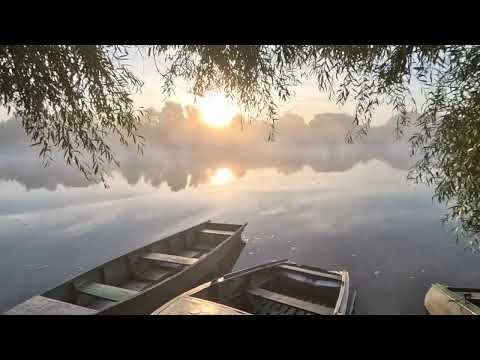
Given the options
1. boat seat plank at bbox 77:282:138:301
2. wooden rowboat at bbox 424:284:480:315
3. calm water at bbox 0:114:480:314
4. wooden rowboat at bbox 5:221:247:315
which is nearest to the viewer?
wooden rowboat at bbox 424:284:480:315

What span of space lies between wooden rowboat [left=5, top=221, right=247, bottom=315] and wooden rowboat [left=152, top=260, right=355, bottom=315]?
1648mm

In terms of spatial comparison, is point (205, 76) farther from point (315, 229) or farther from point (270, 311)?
point (315, 229)

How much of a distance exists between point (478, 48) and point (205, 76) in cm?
339

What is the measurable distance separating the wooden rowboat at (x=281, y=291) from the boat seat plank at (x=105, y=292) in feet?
7.00

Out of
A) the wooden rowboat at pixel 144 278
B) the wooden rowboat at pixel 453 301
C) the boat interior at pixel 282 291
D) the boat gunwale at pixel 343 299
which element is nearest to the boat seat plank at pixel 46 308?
the wooden rowboat at pixel 144 278

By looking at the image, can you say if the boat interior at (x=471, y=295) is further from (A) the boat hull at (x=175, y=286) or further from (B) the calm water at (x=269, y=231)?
(A) the boat hull at (x=175, y=286)

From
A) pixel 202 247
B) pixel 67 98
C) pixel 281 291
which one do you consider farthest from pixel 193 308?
pixel 202 247

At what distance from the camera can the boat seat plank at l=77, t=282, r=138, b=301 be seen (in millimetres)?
7364

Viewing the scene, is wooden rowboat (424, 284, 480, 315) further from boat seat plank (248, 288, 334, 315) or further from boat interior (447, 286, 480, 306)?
boat seat plank (248, 288, 334, 315)

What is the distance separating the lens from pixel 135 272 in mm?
9789

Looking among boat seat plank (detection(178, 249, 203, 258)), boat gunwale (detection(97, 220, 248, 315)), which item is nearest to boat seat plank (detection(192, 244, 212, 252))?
boat seat plank (detection(178, 249, 203, 258))

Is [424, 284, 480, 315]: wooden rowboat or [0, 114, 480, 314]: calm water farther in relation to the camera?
[0, 114, 480, 314]: calm water
